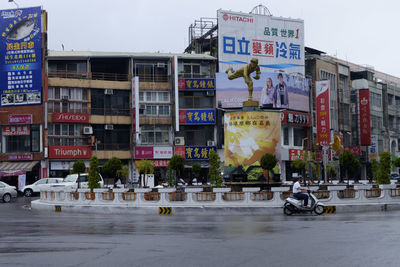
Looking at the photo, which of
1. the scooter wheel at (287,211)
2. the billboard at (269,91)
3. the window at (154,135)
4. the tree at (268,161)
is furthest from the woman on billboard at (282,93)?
the scooter wheel at (287,211)

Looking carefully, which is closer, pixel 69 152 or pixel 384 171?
pixel 384 171

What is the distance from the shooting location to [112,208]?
81.1 ft

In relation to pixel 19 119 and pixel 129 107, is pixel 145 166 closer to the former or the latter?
pixel 129 107

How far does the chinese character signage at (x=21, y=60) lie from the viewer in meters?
50.5

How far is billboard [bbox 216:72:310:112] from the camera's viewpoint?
55125 millimetres

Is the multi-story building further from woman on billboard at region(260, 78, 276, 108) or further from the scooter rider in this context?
the scooter rider

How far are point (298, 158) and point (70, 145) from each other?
2134 centimetres

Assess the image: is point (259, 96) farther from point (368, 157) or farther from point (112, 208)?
point (112, 208)

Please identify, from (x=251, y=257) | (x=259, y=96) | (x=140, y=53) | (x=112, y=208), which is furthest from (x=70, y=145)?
(x=251, y=257)

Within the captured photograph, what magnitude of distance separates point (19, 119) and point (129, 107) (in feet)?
31.6

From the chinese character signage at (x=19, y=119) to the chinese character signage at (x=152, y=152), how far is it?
9.48m

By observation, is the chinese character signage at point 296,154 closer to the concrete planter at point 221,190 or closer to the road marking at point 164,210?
the concrete planter at point 221,190

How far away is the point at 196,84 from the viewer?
181ft

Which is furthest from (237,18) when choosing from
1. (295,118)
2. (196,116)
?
(295,118)
